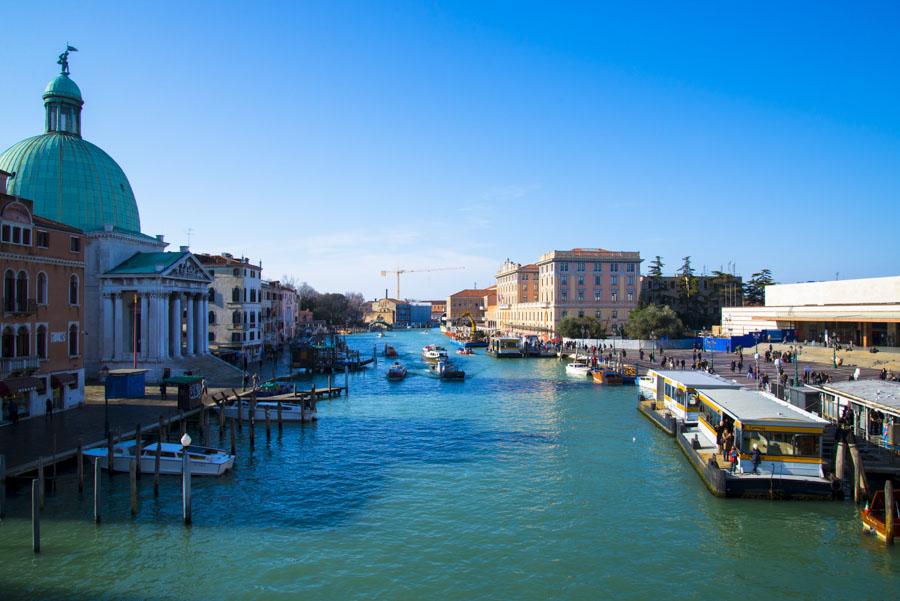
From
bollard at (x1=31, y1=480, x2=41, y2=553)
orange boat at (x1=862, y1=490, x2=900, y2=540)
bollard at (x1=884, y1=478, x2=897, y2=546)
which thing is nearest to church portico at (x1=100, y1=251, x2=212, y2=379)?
bollard at (x1=31, y1=480, x2=41, y2=553)

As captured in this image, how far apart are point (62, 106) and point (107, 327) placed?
17332 mm

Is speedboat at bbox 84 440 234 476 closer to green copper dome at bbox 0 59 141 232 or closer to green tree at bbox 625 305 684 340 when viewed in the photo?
green copper dome at bbox 0 59 141 232

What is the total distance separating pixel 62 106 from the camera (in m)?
46.7

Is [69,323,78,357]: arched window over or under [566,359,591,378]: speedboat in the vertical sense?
over

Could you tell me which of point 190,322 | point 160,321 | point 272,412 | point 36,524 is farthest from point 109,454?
point 190,322

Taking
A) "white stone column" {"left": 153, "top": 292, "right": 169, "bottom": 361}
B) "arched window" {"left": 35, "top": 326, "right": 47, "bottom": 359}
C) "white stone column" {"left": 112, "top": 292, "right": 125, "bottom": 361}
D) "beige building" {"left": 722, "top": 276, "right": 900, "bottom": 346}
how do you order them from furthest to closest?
"beige building" {"left": 722, "top": 276, "right": 900, "bottom": 346} < "white stone column" {"left": 112, "top": 292, "right": 125, "bottom": 361} < "white stone column" {"left": 153, "top": 292, "right": 169, "bottom": 361} < "arched window" {"left": 35, "top": 326, "right": 47, "bottom": 359}

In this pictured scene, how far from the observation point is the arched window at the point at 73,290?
3191 centimetres

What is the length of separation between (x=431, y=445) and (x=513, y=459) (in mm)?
4501

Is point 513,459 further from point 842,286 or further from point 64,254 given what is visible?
point 842,286

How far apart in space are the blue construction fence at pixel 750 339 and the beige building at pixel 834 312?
1.00 m

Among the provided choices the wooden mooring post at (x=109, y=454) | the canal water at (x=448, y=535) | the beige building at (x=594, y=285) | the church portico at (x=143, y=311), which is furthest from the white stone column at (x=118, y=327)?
the beige building at (x=594, y=285)

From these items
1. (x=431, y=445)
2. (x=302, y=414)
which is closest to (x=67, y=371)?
(x=302, y=414)

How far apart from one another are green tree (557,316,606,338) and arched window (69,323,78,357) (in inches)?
2491

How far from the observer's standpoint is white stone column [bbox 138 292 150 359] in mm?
44688
